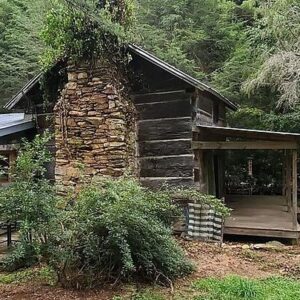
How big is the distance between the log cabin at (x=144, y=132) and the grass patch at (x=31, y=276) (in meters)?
3.55

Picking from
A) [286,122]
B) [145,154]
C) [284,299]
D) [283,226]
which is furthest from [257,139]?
[284,299]

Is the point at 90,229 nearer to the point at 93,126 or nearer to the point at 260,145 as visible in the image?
the point at 93,126

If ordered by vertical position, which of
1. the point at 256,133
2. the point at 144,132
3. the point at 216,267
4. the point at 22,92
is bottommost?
the point at 216,267

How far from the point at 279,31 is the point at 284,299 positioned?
29.3 feet

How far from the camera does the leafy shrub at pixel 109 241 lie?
5.41m

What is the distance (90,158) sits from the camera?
10125mm

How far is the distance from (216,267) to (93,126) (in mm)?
4791

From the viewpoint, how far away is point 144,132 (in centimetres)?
1054

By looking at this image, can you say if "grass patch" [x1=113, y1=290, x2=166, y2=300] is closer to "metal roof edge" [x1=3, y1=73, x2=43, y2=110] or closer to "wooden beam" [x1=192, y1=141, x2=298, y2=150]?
"wooden beam" [x1=192, y1=141, x2=298, y2=150]

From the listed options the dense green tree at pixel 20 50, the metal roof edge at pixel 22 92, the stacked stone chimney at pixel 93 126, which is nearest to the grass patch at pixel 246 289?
the stacked stone chimney at pixel 93 126

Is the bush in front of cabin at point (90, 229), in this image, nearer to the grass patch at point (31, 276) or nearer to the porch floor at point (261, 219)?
the grass patch at point (31, 276)

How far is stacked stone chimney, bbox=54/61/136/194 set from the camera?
9.89 metres

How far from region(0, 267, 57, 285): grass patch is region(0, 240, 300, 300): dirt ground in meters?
0.18

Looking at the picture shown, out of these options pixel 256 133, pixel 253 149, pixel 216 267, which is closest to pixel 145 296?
pixel 216 267
